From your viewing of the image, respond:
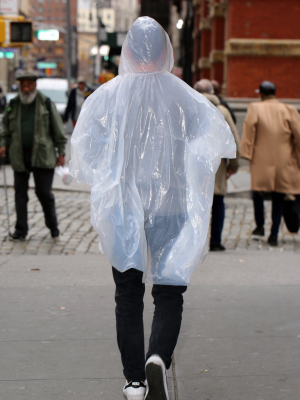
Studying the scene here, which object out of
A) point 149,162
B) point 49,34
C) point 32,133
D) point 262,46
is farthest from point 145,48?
point 49,34

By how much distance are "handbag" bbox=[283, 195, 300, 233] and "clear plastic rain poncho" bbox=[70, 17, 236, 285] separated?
4537 millimetres

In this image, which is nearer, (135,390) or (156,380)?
(156,380)

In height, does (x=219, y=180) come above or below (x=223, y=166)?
below

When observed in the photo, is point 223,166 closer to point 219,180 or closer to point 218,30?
point 219,180

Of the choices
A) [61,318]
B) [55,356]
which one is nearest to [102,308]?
[61,318]

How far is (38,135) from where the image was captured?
7.95 m

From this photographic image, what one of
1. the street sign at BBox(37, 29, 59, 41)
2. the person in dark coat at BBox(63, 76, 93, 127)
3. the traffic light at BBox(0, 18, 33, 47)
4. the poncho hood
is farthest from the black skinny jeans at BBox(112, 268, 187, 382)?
the street sign at BBox(37, 29, 59, 41)

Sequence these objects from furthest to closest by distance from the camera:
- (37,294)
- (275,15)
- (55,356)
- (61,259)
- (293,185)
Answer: (275,15) → (293,185) → (61,259) → (37,294) → (55,356)

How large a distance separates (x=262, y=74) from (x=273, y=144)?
26.5 ft

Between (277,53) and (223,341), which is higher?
(277,53)

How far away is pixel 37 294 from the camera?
604 cm

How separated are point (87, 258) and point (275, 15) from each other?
380 inches

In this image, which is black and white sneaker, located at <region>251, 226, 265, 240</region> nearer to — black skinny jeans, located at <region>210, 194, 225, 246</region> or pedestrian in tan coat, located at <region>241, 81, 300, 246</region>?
pedestrian in tan coat, located at <region>241, 81, 300, 246</region>

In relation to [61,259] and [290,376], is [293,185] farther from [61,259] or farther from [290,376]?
[290,376]
